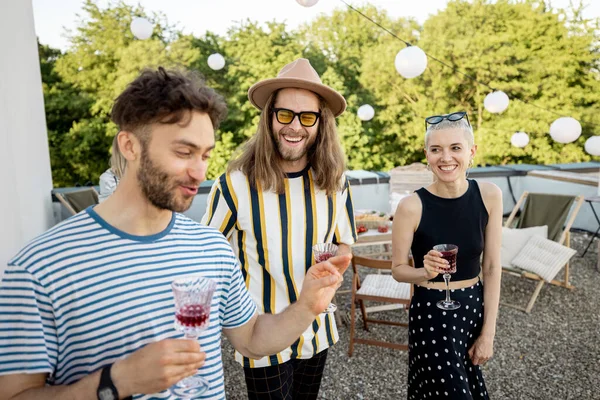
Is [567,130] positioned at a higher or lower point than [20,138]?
lower

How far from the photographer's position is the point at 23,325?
0.89 m

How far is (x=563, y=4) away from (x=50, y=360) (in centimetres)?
2160

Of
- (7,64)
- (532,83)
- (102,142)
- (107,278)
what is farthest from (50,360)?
(532,83)

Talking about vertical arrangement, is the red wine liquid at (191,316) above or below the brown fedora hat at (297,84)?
below

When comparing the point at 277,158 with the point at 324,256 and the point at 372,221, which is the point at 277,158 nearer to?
the point at 324,256

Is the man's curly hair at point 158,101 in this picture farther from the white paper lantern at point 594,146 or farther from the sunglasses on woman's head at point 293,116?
the white paper lantern at point 594,146

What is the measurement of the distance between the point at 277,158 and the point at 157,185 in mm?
983

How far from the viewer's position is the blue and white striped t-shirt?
904 mm

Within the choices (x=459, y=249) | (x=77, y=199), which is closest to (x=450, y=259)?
(x=459, y=249)

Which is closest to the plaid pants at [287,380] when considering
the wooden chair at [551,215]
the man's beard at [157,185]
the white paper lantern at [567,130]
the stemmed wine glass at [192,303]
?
→ the stemmed wine glass at [192,303]

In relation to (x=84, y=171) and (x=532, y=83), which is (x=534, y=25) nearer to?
Result: (x=532, y=83)

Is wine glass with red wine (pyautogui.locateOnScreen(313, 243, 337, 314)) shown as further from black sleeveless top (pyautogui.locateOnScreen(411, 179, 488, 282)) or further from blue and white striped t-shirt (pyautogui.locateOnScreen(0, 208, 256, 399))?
blue and white striped t-shirt (pyautogui.locateOnScreen(0, 208, 256, 399))

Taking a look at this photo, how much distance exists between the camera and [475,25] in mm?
18172

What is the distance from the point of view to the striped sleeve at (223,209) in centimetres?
193
